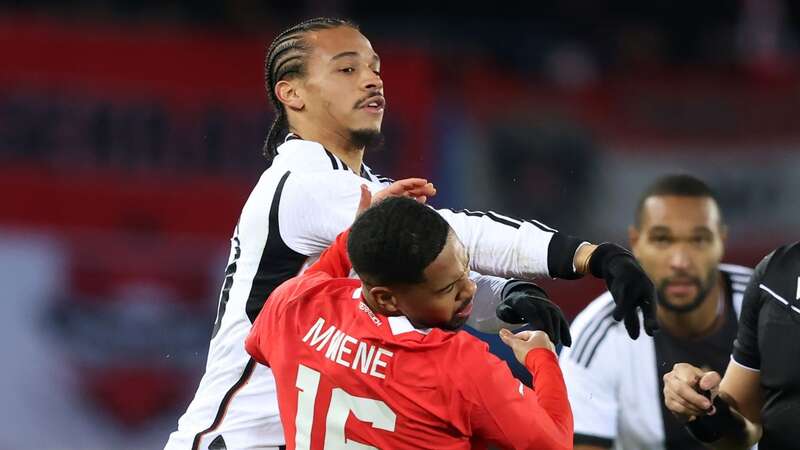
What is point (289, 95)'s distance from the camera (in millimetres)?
3908

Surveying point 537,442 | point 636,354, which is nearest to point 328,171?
point 537,442

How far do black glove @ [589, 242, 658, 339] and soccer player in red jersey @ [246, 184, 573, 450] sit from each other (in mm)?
190

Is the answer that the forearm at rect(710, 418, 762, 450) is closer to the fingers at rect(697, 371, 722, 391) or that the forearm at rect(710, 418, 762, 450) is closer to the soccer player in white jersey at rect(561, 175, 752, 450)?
the fingers at rect(697, 371, 722, 391)

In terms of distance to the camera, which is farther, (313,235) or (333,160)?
(333,160)

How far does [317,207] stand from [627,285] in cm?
83

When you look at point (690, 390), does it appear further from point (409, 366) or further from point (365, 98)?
point (365, 98)

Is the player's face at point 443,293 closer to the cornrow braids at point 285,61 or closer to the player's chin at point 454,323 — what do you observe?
the player's chin at point 454,323

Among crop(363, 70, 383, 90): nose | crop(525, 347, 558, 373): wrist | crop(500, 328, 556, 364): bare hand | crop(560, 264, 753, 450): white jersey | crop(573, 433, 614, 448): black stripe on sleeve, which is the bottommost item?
crop(573, 433, 614, 448): black stripe on sleeve

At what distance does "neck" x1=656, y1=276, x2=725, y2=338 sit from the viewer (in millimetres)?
4977

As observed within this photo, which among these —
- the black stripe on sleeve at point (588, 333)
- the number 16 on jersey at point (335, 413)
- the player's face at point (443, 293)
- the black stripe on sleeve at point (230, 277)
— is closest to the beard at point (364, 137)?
the black stripe on sleeve at point (230, 277)

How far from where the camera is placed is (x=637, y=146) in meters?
10.8

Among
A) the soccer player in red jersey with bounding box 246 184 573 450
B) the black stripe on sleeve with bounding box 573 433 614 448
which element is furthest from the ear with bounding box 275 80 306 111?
the black stripe on sleeve with bounding box 573 433 614 448

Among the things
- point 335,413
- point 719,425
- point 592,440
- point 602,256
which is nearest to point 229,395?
point 335,413

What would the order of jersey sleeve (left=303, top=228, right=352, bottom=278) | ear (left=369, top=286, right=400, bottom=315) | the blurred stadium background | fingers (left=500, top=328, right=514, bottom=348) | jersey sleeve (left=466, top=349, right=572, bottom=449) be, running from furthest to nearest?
the blurred stadium background
jersey sleeve (left=303, top=228, right=352, bottom=278)
fingers (left=500, top=328, right=514, bottom=348)
ear (left=369, top=286, right=400, bottom=315)
jersey sleeve (left=466, top=349, right=572, bottom=449)
